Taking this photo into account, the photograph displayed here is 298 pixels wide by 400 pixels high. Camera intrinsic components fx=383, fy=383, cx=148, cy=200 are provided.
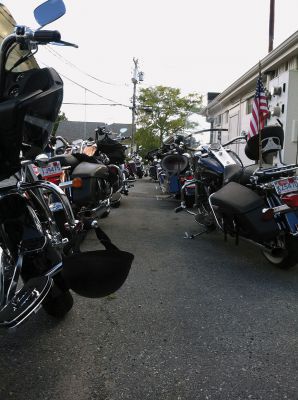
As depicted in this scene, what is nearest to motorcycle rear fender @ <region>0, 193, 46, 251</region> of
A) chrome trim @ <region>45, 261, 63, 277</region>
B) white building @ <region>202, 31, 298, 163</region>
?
chrome trim @ <region>45, 261, 63, 277</region>

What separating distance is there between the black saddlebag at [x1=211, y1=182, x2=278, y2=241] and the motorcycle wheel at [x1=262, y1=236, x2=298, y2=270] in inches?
6.3

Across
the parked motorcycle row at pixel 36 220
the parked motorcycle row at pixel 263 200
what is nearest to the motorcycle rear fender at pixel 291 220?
the parked motorcycle row at pixel 263 200

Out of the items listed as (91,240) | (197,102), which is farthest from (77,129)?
(91,240)

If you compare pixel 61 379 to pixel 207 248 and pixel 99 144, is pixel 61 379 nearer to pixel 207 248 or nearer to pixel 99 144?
pixel 207 248

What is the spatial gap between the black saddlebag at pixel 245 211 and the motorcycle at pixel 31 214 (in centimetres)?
168

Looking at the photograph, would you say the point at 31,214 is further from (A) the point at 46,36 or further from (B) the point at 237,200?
(B) the point at 237,200

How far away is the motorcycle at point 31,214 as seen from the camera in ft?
5.57

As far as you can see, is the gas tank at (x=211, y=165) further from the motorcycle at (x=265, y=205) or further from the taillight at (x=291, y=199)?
the taillight at (x=291, y=199)

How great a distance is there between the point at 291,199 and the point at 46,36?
2.29 meters

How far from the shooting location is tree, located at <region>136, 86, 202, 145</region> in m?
32.9

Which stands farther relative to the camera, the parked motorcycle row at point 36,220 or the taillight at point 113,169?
the taillight at point 113,169

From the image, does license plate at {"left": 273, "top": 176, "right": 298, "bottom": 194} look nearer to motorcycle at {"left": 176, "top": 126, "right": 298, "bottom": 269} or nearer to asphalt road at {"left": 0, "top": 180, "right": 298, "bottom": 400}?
motorcycle at {"left": 176, "top": 126, "right": 298, "bottom": 269}

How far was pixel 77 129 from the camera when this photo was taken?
51.8m

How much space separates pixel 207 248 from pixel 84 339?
241cm
